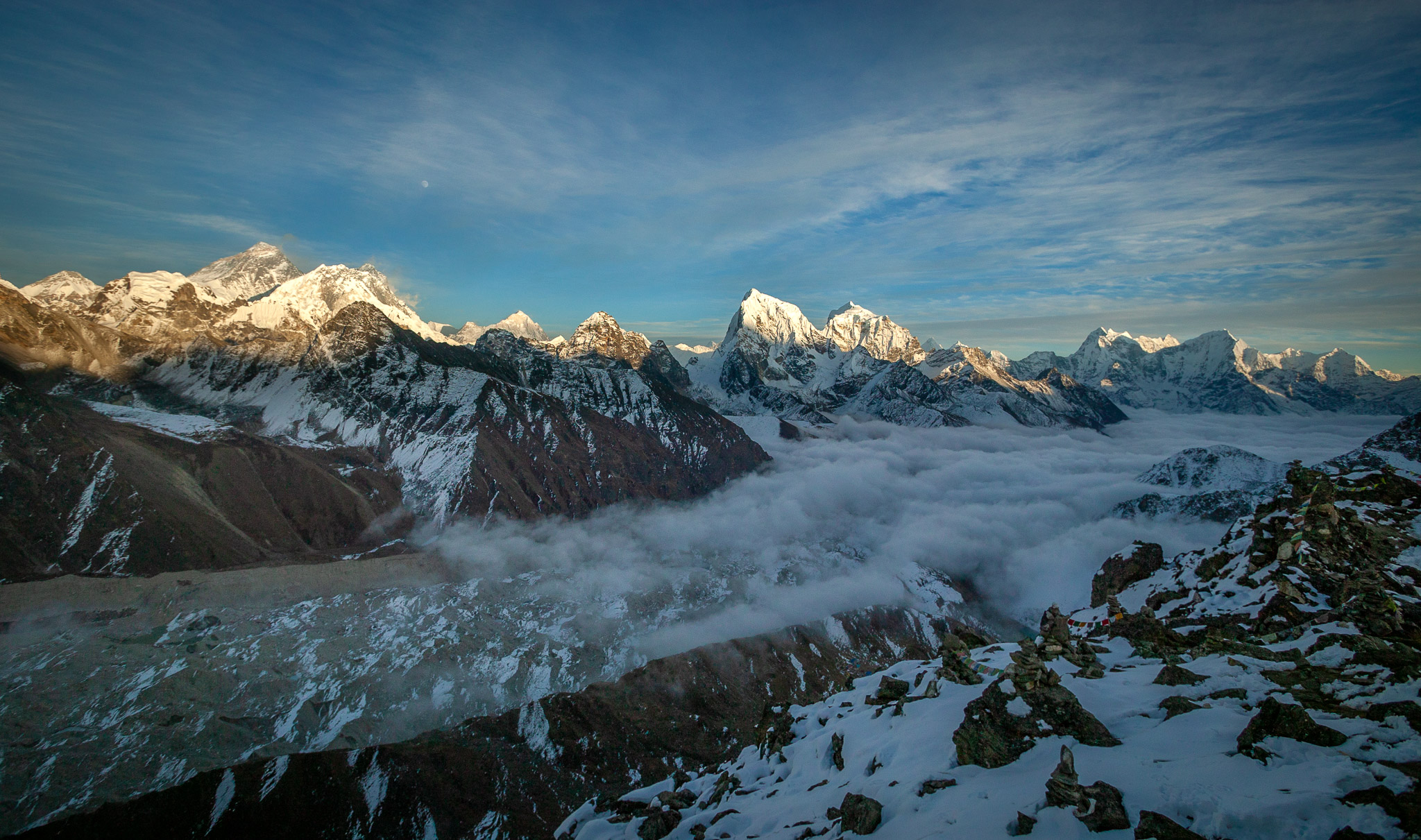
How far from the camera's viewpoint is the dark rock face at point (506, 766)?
216 feet

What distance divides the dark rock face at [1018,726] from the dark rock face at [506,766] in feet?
76.7

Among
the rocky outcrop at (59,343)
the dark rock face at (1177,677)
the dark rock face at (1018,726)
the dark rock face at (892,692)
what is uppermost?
A: the rocky outcrop at (59,343)

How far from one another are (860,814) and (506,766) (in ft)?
289

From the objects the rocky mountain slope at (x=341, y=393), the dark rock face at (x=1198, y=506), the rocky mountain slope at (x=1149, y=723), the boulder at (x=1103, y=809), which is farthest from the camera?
the rocky mountain slope at (x=341, y=393)

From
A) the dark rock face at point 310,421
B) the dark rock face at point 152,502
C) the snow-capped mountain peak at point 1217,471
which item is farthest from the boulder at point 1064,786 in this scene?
the snow-capped mountain peak at point 1217,471

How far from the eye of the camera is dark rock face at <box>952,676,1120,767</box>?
61.7 feet

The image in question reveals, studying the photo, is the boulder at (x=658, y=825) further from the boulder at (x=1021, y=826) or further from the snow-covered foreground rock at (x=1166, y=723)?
the boulder at (x=1021, y=826)

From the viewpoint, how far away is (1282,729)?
14.1 meters

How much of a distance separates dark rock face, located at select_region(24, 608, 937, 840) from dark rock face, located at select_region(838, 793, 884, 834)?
25697mm

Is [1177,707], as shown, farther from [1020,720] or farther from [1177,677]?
[1020,720]

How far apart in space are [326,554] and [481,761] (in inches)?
2744

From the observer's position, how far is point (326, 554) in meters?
121

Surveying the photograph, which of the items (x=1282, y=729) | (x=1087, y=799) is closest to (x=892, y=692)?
(x=1087, y=799)

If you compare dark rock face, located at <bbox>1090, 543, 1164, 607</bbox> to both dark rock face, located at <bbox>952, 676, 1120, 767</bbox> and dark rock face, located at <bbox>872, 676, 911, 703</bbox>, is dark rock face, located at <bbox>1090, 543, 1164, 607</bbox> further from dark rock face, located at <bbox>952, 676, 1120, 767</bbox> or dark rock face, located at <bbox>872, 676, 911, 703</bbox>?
dark rock face, located at <bbox>952, 676, 1120, 767</bbox>
